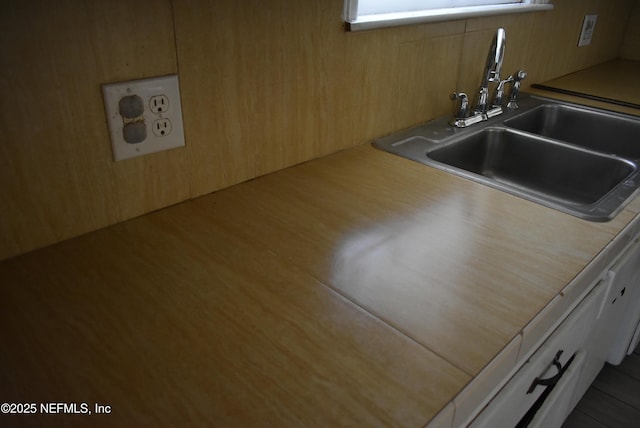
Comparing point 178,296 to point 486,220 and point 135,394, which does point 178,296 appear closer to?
point 135,394

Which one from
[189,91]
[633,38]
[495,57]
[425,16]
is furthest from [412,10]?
[633,38]

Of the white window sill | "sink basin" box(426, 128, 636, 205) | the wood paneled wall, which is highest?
the white window sill

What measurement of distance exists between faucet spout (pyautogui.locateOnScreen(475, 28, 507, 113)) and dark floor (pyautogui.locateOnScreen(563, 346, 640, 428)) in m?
0.95

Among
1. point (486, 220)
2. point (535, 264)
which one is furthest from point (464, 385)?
point (486, 220)

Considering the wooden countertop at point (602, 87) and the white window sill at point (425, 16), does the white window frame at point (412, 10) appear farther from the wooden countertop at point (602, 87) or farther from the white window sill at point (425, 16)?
the wooden countertop at point (602, 87)

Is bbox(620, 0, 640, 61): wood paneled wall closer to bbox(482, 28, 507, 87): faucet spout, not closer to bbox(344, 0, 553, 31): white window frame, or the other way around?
bbox(344, 0, 553, 31): white window frame

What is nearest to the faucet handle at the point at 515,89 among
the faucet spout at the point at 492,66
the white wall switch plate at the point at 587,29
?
the faucet spout at the point at 492,66

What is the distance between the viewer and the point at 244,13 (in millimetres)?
888

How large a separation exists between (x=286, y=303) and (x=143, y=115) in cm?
41

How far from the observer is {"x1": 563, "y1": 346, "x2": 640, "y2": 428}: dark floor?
4.79ft

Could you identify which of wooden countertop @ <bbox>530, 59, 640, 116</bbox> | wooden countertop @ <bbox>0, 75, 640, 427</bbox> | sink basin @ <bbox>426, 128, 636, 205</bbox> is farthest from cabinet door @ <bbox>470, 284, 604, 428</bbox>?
wooden countertop @ <bbox>530, 59, 640, 116</bbox>

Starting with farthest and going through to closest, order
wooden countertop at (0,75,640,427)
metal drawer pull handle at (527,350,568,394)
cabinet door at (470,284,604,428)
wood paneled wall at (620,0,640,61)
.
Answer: wood paneled wall at (620,0,640,61) → metal drawer pull handle at (527,350,568,394) → cabinet door at (470,284,604,428) → wooden countertop at (0,75,640,427)

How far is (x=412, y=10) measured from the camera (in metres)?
1.33

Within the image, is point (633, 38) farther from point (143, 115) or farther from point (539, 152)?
point (143, 115)
